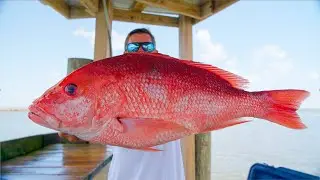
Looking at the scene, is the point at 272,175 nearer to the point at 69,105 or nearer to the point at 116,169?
the point at 116,169

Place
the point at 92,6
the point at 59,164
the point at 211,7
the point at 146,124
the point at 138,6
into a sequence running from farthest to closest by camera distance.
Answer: the point at 138,6 < the point at 211,7 < the point at 92,6 < the point at 59,164 < the point at 146,124

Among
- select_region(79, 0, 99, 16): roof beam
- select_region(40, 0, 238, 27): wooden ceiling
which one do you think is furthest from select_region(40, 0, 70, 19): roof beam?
select_region(79, 0, 99, 16): roof beam

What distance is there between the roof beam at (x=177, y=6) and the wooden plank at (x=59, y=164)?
4.62ft

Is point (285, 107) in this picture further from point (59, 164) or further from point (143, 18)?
point (143, 18)

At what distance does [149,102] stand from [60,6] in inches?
96.5

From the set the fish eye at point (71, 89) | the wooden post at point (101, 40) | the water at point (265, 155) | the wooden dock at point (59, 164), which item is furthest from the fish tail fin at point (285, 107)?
the water at point (265, 155)

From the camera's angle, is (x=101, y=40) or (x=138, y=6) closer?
(x=101, y=40)

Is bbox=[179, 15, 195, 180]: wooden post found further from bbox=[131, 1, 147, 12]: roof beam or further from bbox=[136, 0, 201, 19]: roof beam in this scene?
bbox=[131, 1, 147, 12]: roof beam

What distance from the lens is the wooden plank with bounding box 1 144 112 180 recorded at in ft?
6.37

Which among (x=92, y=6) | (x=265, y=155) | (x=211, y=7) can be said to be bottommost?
(x=265, y=155)

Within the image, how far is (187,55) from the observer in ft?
9.90

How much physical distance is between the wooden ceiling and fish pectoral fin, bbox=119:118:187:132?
6.44 ft

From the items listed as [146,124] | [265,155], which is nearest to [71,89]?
[146,124]

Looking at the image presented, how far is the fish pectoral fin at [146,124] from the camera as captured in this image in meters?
0.54
